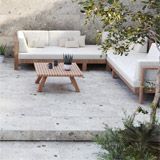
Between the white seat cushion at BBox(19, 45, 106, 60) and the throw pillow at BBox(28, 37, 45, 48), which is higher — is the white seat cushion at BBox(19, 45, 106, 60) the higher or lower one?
the lower one

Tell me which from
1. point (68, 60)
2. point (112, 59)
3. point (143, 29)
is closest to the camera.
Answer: point (143, 29)

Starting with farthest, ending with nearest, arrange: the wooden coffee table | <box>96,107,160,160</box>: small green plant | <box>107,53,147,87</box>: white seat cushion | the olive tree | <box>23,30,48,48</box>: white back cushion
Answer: <box>23,30,48,48</box>: white back cushion → the wooden coffee table → <box>107,53,147,87</box>: white seat cushion → <box>96,107,160,160</box>: small green plant → the olive tree

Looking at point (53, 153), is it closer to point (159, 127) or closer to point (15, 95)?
point (159, 127)

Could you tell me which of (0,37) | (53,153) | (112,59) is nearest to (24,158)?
(53,153)

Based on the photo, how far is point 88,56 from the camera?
8938 mm

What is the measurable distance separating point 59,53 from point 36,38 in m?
0.83

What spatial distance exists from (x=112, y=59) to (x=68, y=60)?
1353 mm

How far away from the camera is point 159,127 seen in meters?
4.79

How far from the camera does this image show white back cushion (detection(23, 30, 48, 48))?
941 centimetres

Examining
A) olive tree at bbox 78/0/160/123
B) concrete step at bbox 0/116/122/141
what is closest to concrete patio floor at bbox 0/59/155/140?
concrete step at bbox 0/116/122/141

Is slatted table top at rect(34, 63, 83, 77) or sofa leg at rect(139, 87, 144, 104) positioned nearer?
sofa leg at rect(139, 87, 144, 104)

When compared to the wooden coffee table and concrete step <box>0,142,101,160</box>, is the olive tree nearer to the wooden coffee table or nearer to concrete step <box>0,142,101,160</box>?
concrete step <box>0,142,101,160</box>

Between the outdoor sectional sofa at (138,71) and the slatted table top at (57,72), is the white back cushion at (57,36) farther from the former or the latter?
the slatted table top at (57,72)

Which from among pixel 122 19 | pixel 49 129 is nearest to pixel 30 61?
pixel 49 129
